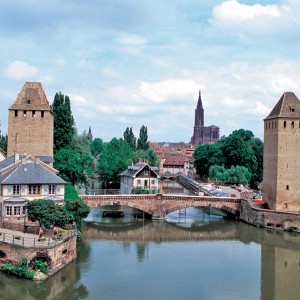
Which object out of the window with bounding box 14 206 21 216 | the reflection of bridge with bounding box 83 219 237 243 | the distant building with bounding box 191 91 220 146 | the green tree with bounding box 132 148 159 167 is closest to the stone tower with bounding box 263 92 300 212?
the reflection of bridge with bounding box 83 219 237 243

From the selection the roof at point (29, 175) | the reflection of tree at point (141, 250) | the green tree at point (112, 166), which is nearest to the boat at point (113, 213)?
the reflection of tree at point (141, 250)

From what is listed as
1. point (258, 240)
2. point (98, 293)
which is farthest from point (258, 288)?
point (258, 240)

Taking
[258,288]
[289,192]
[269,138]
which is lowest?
[258,288]

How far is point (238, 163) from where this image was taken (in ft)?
262

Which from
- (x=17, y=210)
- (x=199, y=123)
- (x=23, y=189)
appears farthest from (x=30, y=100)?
(x=199, y=123)

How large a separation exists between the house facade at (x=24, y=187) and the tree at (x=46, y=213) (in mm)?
1691

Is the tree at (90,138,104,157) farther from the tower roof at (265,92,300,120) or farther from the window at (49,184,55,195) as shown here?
the window at (49,184,55,195)

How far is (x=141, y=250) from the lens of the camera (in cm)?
3741

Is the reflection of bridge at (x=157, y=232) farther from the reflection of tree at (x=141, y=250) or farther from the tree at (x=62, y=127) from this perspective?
the tree at (x=62, y=127)

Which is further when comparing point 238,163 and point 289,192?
point 238,163

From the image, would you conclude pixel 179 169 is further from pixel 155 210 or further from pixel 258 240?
pixel 258 240

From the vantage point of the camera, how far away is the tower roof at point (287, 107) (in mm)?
47944

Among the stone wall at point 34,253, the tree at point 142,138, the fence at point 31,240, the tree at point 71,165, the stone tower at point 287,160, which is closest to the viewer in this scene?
the stone wall at point 34,253

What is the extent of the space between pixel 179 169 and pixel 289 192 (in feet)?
Result: 229
